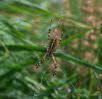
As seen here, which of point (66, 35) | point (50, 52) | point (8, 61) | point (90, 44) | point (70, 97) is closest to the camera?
point (50, 52)

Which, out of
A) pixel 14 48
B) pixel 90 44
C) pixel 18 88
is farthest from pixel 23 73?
pixel 90 44

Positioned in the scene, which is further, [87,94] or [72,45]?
[72,45]

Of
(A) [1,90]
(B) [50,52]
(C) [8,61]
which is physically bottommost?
(A) [1,90]

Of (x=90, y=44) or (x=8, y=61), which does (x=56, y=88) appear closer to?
(x=8, y=61)

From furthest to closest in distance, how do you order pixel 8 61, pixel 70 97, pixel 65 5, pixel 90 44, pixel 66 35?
pixel 65 5 → pixel 66 35 → pixel 90 44 → pixel 8 61 → pixel 70 97

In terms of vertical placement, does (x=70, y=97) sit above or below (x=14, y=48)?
below

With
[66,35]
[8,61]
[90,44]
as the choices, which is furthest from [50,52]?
[66,35]

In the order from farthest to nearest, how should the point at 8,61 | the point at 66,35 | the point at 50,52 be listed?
the point at 66,35 → the point at 8,61 → the point at 50,52

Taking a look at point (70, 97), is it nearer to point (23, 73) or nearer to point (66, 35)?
point (23, 73)

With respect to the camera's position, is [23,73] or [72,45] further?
[72,45]

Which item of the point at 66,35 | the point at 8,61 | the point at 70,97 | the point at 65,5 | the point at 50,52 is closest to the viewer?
the point at 50,52
